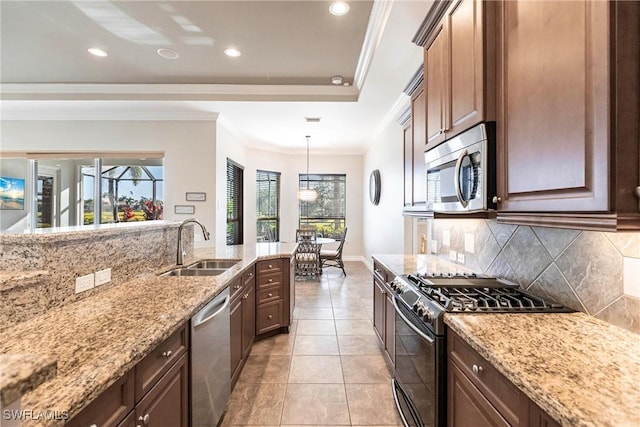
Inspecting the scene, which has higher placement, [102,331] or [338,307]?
[102,331]

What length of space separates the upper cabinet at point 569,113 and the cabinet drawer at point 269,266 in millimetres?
2174

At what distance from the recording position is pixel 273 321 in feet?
9.90

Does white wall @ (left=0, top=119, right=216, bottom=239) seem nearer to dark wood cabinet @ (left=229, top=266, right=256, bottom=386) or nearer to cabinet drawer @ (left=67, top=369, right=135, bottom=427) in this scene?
dark wood cabinet @ (left=229, top=266, right=256, bottom=386)

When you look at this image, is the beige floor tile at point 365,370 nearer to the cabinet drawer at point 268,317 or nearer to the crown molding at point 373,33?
the cabinet drawer at point 268,317

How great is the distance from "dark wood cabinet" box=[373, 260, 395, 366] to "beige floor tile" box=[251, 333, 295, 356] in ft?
3.00

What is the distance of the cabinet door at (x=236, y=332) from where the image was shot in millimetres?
2098

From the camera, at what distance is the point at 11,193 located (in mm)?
4469

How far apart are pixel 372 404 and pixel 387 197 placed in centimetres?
345

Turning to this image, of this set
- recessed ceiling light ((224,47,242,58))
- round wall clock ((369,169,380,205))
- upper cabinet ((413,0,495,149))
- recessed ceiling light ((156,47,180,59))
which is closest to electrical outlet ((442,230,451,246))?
upper cabinet ((413,0,495,149))

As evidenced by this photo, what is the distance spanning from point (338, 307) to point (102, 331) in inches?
128

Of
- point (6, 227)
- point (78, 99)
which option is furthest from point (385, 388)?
point (6, 227)

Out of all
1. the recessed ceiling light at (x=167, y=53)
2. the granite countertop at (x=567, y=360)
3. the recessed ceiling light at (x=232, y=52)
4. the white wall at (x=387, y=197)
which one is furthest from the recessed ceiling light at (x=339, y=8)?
the granite countertop at (x=567, y=360)

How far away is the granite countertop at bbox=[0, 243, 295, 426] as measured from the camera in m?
0.62

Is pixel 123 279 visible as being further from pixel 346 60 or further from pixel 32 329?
pixel 346 60
